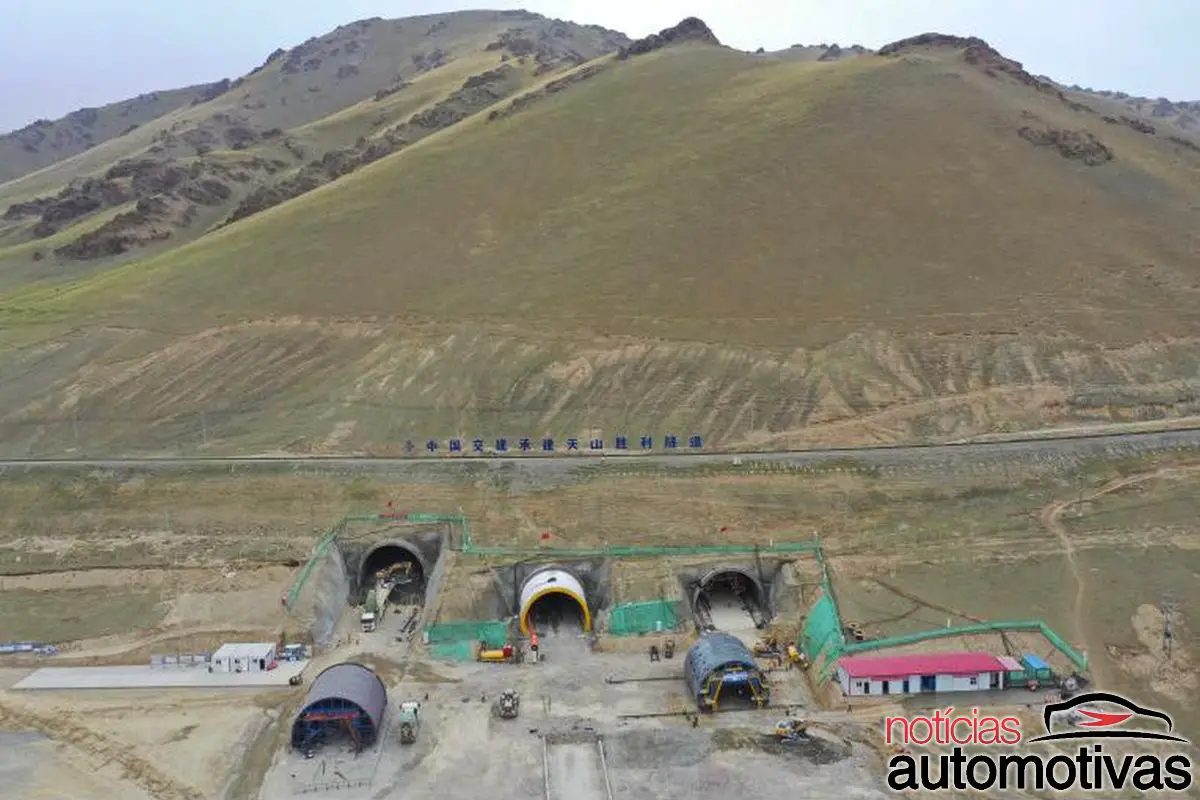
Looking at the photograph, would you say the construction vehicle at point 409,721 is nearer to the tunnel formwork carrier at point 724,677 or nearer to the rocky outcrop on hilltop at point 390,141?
the tunnel formwork carrier at point 724,677

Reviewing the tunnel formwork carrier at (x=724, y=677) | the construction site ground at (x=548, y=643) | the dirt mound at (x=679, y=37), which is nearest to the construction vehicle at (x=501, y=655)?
the construction site ground at (x=548, y=643)

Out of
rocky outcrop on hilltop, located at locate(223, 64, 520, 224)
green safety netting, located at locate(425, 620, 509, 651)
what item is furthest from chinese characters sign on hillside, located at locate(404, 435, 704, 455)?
rocky outcrop on hilltop, located at locate(223, 64, 520, 224)

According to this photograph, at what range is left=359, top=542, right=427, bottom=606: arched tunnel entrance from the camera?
184 feet

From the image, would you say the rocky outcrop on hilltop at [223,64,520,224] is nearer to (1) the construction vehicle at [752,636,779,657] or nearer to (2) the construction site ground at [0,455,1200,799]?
(2) the construction site ground at [0,455,1200,799]

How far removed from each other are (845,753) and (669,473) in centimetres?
2613

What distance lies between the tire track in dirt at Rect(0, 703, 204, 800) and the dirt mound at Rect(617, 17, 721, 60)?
131 metres

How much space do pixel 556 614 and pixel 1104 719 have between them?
1091 inches

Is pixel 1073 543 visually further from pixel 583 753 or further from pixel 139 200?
pixel 139 200

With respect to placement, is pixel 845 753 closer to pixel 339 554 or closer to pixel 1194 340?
pixel 339 554

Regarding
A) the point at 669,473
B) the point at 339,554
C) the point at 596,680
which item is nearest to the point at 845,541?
the point at 669,473

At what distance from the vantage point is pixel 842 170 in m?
97.8

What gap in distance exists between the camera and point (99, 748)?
39.6 meters

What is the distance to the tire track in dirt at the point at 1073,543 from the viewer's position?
43.7m

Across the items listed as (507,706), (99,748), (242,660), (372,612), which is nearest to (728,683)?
(507,706)
